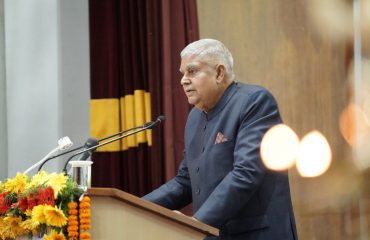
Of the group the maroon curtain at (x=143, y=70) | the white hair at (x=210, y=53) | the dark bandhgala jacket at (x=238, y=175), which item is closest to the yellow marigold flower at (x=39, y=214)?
the dark bandhgala jacket at (x=238, y=175)

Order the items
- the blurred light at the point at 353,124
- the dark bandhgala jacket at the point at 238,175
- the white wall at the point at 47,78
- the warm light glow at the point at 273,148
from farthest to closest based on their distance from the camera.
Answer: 1. the white wall at the point at 47,78
2. the blurred light at the point at 353,124
3. the warm light glow at the point at 273,148
4. the dark bandhgala jacket at the point at 238,175

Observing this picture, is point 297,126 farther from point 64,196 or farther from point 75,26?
point 64,196

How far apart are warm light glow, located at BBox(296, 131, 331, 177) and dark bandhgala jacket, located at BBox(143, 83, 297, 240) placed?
1263 mm

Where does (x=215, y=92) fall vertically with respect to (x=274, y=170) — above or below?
above

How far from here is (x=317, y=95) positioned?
405 centimetres

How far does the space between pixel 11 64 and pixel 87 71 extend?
0.69 m

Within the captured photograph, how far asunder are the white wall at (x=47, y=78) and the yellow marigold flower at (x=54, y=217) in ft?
7.86

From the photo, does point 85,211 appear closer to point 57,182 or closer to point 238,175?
point 57,182

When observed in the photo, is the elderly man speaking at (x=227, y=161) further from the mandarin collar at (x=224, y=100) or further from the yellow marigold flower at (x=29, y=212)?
the yellow marigold flower at (x=29, y=212)

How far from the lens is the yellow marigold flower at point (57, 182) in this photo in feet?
6.77

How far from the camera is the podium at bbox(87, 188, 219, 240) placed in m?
2.05

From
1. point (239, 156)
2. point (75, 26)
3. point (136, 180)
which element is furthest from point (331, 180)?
point (75, 26)

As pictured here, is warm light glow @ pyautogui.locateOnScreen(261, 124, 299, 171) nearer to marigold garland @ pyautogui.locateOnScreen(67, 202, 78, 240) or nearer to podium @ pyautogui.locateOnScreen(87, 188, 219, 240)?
podium @ pyautogui.locateOnScreen(87, 188, 219, 240)

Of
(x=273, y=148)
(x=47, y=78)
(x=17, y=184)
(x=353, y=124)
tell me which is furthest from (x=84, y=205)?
(x=47, y=78)
